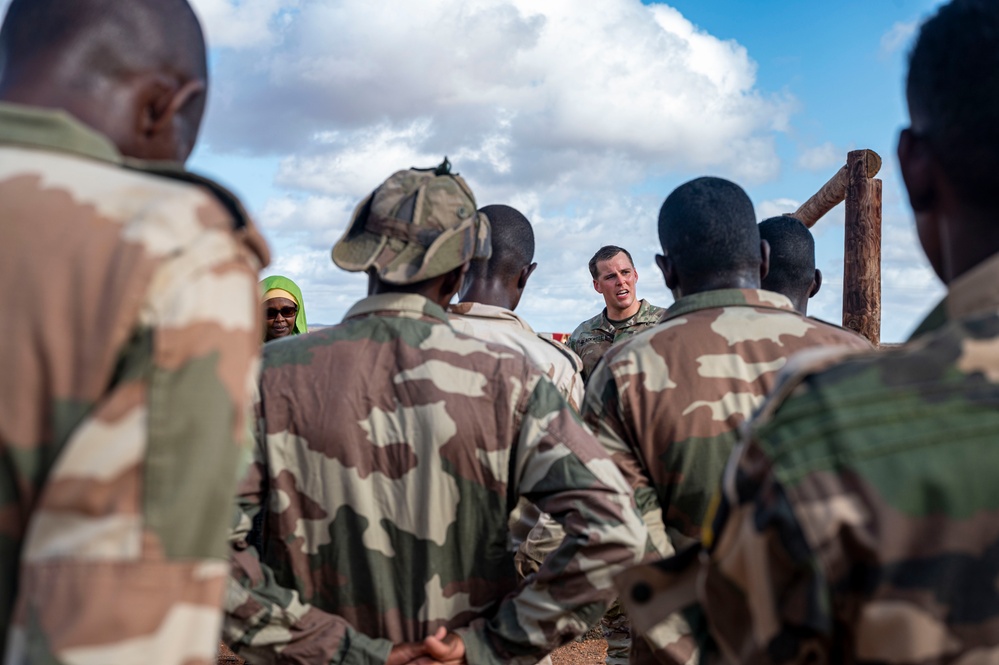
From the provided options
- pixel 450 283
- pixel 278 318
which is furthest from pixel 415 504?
pixel 278 318

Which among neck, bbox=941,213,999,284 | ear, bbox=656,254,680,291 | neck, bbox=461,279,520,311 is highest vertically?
neck, bbox=461,279,520,311

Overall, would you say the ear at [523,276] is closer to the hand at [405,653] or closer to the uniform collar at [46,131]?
the hand at [405,653]

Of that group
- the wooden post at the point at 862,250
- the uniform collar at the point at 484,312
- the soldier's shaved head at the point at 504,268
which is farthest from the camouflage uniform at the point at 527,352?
the wooden post at the point at 862,250

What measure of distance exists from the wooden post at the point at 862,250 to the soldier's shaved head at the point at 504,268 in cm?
332

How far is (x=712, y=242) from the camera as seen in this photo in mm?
3016

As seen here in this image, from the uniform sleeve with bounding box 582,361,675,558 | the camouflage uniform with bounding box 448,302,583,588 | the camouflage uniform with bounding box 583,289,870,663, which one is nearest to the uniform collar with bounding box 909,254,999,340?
the camouflage uniform with bounding box 583,289,870,663

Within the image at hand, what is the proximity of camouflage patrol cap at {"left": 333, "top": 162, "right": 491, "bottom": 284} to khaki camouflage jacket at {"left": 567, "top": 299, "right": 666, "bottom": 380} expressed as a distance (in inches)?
184

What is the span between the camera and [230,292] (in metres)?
1.12

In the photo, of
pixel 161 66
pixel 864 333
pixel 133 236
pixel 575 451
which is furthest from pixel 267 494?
pixel 864 333

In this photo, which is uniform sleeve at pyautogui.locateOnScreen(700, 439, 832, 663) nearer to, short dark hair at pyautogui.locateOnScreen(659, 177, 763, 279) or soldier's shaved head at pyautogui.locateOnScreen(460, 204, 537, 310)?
short dark hair at pyautogui.locateOnScreen(659, 177, 763, 279)

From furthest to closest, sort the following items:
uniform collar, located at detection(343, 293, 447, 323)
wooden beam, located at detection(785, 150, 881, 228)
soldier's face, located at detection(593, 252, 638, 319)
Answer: soldier's face, located at detection(593, 252, 638, 319), wooden beam, located at detection(785, 150, 881, 228), uniform collar, located at detection(343, 293, 447, 323)

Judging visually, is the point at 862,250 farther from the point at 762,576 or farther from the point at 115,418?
the point at 115,418

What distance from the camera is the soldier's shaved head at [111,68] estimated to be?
1.35m

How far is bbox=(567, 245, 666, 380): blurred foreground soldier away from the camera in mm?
7391
